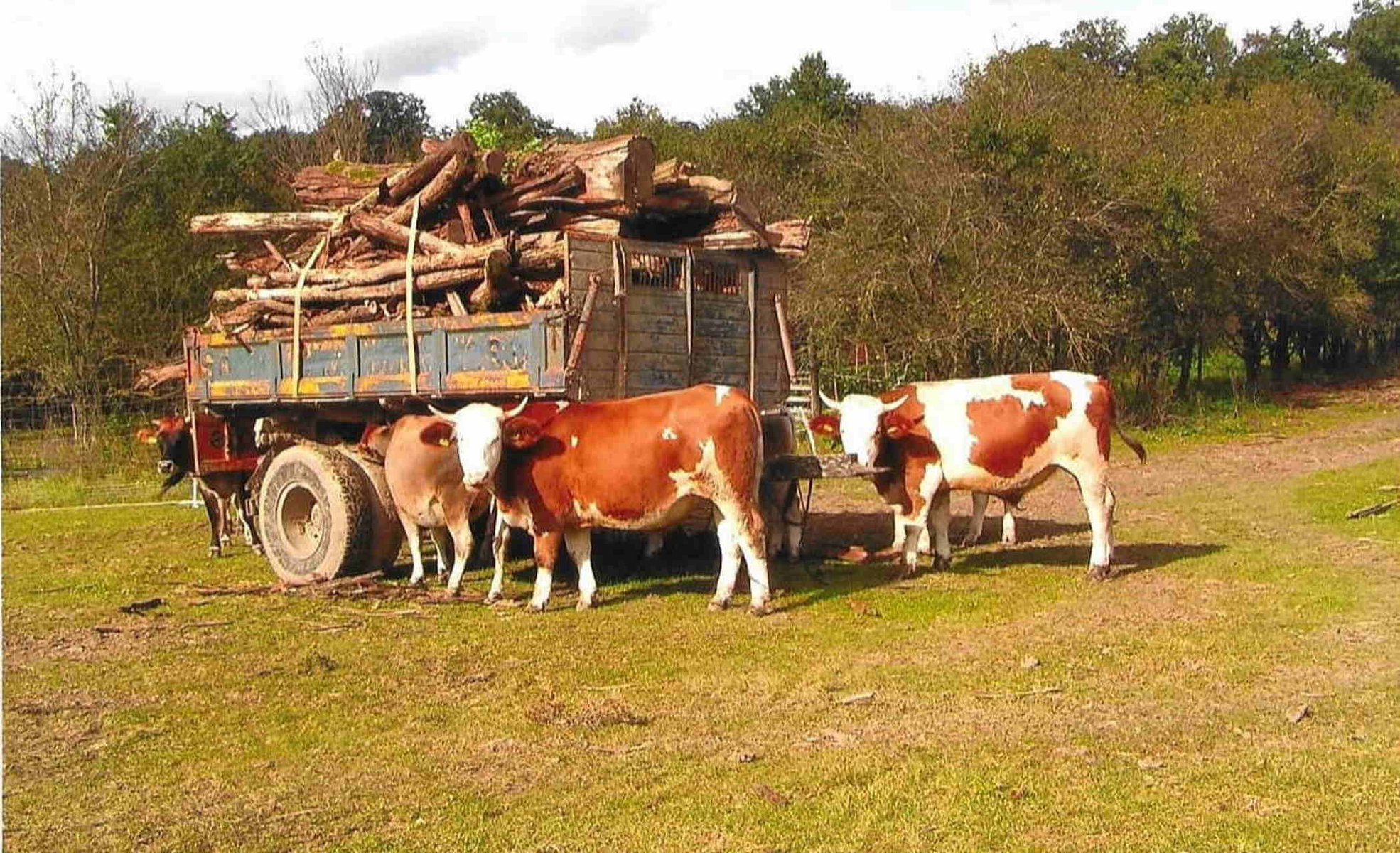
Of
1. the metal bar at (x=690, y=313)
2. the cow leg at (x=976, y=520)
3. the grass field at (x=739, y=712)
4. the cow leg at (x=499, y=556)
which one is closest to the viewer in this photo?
the grass field at (x=739, y=712)

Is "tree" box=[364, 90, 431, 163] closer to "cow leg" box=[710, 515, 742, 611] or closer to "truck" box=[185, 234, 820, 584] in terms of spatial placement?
"truck" box=[185, 234, 820, 584]

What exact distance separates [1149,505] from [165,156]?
927 inches

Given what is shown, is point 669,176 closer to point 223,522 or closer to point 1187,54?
point 223,522

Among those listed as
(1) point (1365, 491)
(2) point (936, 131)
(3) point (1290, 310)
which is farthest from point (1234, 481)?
(3) point (1290, 310)

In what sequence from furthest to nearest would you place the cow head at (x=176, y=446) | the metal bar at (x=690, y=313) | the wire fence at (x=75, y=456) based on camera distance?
the wire fence at (x=75, y=456) < the cow head at (x=176, y=446) < the metal bar at (x=690, y=313)

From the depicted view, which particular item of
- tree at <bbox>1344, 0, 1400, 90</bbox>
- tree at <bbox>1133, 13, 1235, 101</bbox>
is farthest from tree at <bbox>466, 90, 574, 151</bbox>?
tree at <bbox>1344, 0, 1400, 90</bbox>

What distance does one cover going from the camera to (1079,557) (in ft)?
40.8

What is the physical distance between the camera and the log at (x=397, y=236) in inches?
445

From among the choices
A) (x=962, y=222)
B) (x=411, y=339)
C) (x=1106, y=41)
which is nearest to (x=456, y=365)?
(x=411, y=339)

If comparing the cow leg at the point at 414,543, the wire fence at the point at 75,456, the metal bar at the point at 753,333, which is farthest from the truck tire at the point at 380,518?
the wire fence at the point at 75,456

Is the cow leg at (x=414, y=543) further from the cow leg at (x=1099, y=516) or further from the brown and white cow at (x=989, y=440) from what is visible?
the cow leg at (x=1099, y=516)

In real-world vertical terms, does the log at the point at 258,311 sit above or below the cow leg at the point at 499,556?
above

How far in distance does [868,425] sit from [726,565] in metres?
2.01

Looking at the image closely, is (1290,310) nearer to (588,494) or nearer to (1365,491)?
(1365,491)
